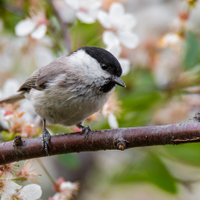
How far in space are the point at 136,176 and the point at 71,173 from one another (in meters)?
1.02

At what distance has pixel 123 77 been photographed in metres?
2.58

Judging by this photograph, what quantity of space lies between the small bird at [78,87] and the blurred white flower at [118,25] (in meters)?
0.18

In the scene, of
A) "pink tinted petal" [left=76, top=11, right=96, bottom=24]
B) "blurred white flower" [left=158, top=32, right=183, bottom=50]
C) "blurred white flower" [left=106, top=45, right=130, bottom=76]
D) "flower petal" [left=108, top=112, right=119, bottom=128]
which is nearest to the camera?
"flower petal" [left=108, top=112, right=119, bottom=128]

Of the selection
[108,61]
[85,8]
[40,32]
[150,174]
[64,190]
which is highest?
[85,8]

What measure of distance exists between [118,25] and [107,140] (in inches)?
34.5

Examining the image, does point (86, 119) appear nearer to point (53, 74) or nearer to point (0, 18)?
point (53, 74)

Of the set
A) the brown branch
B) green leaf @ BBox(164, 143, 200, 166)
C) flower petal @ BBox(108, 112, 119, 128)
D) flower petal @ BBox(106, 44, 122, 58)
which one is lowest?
green leaf @ BBox(164, 143, 200, 166)

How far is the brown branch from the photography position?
1.47 metres

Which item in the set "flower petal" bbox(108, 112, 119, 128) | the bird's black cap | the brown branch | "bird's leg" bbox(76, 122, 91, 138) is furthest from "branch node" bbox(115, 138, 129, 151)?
the bird's black cap

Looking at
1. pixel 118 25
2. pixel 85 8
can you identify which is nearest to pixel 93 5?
pixel 85 8

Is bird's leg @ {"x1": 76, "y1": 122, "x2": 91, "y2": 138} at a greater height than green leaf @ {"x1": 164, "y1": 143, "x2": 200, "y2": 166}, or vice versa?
bird's leg @ {"x1": 76, "y1": 122, "x2": 91, "y2": 138}

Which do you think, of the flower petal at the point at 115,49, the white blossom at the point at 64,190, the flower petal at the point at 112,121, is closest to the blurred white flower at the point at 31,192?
the white blossom at the point at 64,190

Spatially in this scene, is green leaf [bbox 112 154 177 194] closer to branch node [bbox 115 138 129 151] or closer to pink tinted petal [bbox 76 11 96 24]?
branch node [bbox 115 138 129 151]

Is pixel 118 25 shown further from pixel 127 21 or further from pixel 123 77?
pixel 123 77
